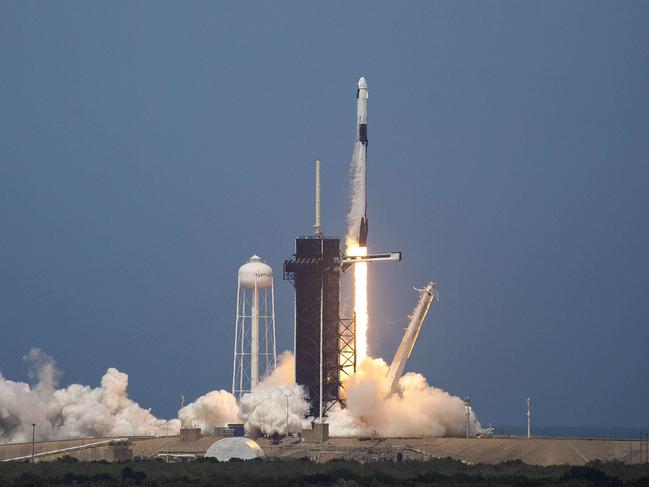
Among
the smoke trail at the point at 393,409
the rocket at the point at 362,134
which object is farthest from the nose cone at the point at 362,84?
the smoke trail at the point at 393,409

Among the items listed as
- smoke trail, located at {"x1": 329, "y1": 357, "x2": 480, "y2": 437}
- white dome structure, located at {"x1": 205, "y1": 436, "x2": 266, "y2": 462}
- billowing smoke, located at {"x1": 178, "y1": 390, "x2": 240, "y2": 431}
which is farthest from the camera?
billowing smoke, located at {"x1": 178, "y1": 390, "x2": 240, "y2": 431}

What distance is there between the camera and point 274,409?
4205 inches

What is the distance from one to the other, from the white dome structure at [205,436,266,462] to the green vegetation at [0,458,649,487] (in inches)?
98.5

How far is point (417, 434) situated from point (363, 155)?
18.2 metres

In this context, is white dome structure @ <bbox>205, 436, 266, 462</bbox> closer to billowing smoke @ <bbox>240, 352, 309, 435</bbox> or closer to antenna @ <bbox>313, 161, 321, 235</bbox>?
billowing smoke @ <bbox>240, 352, 309, 435</bbox>

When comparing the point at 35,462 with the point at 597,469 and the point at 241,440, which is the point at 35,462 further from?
the point at 597,469

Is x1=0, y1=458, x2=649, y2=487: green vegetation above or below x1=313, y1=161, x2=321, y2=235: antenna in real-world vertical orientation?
below

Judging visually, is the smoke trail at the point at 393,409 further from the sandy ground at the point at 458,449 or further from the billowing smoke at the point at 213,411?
the billowing smoke at the point at 213,411

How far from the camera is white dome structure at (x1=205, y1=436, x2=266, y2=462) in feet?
319

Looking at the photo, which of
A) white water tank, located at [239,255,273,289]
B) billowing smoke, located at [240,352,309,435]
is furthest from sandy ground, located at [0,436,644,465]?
white water tank, located at [239,255,273,289]

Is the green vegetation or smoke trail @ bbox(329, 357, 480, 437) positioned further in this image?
smoke trail @ bbox(329, 357, 480, 437)

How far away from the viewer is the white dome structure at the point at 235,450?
319 feet

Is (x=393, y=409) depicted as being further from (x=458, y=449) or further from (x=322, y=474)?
(x=322, y=474)

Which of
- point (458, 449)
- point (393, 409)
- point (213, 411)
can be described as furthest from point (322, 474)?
point (213, 411)
